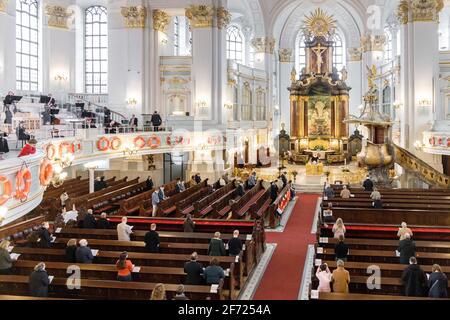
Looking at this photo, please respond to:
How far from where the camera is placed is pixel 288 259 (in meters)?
13.6

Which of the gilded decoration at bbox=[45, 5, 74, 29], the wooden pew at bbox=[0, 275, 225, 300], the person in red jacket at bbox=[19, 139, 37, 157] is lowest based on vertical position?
the wooden pew at bbox=[0, 275, 225, 300]

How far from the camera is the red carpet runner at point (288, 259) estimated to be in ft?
35.4

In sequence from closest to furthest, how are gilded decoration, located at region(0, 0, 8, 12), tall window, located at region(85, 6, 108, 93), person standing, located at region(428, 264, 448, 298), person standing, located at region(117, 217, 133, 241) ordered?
1. person standing, located at region(428, 264, 448, 298)
2. person standing, located at region(117, 217, 133, 241)
3. gilded decoration, located at region(0, 0, 8, 12)
4. tall window, located at region(85, 6, 108, 93)

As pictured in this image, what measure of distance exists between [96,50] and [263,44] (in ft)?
44.3

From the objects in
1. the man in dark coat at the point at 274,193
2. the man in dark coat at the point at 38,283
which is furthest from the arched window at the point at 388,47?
the man in dark coat at the point at 38,283

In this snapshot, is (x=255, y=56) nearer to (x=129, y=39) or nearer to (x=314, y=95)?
(x=314, y=95)

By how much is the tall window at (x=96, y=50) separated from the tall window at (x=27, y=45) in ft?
13.1

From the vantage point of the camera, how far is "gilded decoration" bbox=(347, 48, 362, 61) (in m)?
41.6

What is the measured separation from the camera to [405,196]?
19.0 m

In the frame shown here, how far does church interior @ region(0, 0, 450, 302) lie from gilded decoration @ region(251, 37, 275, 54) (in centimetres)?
24

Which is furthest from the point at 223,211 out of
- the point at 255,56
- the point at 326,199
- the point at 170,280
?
the point at 255,56

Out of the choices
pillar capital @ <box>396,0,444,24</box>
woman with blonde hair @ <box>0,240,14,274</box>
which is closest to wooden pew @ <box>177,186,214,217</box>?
woman with blonde hair @ <box>0,240,14,274</box>

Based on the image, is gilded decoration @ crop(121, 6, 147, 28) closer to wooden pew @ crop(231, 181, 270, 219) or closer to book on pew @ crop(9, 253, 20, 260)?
wooden pew @ crop(231, 181, 270, 219)
